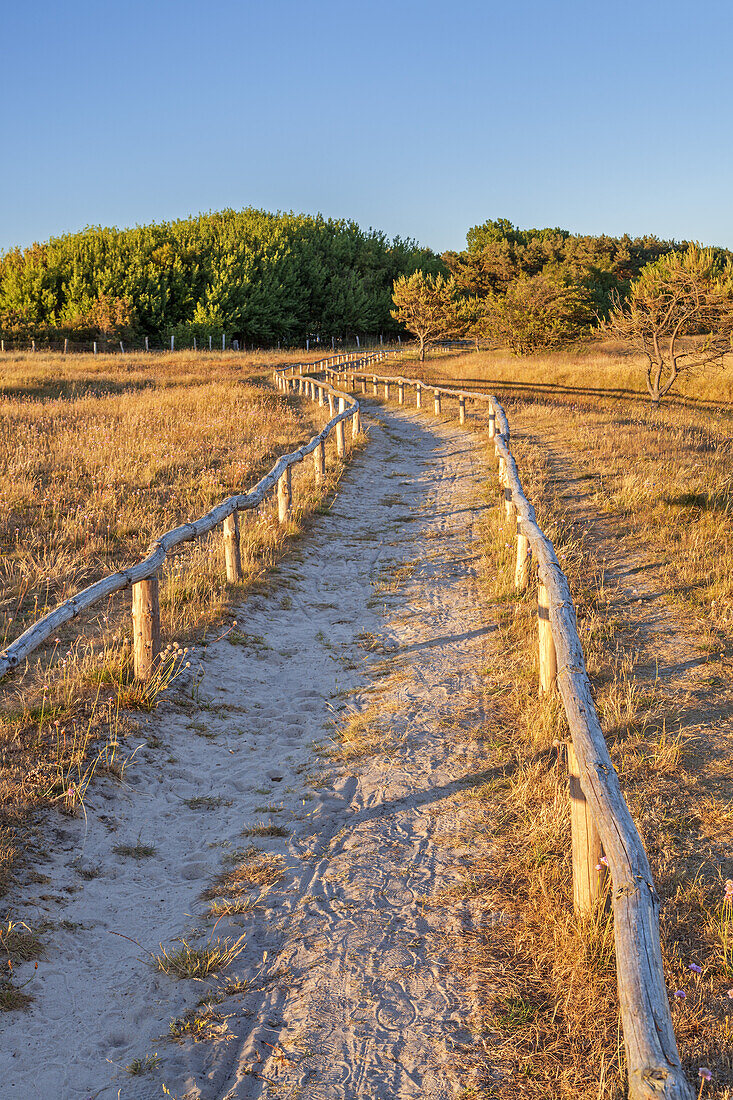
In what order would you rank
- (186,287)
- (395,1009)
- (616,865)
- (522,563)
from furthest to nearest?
(186,287) → (522,563) → (395,1009) → (616,865)

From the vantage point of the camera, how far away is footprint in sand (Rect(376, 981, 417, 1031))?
3154mm

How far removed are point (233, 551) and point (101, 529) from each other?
2983 millimetres

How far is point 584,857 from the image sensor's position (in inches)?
137

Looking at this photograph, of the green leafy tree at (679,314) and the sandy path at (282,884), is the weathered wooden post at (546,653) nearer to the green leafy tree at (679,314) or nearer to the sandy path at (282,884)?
the sandy path at (282,884)

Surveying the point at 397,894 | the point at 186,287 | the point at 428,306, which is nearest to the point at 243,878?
the point at 397,894

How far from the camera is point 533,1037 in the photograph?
2998 mm

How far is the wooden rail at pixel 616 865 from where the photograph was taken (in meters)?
2.22

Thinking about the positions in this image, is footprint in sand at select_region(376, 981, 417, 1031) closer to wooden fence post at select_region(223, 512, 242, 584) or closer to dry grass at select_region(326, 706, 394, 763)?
dry grass at select_region(326, 706, 394, 763)

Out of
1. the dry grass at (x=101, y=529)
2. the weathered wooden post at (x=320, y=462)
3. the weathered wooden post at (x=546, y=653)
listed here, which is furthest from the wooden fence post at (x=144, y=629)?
the weathered wooden post at (x=320, y=462)

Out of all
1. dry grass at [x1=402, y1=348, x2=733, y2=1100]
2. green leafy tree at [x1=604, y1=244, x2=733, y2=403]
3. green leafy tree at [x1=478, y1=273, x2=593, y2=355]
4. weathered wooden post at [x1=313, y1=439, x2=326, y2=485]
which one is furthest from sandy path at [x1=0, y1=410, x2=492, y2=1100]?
green leafy tree at [x1=478, y1=273, x2=593, y2=355]

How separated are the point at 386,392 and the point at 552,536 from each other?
782 inches

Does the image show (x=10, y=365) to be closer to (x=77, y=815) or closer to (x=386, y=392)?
(x=386, y=392)

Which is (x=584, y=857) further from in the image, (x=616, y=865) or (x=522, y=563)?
(x=522, y=563)

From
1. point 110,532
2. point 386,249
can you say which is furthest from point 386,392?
point 386,249
